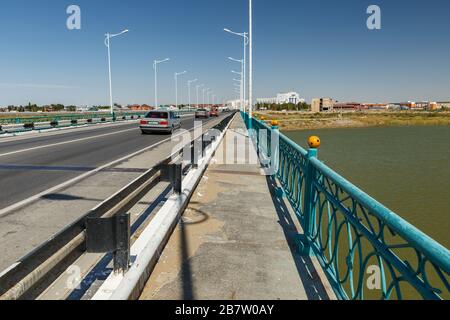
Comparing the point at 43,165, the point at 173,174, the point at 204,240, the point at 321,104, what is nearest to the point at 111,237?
the point at 204,240

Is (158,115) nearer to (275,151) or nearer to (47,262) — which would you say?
(275,151)

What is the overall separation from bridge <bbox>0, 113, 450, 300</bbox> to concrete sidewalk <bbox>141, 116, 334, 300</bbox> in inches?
0.6

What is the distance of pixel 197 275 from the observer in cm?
354

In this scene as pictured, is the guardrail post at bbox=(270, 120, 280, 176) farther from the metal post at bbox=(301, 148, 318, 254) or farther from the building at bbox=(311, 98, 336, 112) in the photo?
the building at bbox=(311, 98, 336, 112)

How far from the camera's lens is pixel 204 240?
445 cm

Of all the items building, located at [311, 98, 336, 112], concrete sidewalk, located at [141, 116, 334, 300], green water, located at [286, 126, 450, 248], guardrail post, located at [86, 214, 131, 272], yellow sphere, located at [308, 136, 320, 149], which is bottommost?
green water, located at [286, 126, 450, 248]

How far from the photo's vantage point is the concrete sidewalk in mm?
3248

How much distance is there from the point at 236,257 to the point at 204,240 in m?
0.63

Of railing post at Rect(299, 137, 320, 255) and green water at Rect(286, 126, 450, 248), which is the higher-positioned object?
railing post at Rect(299, 137, 320, 255)

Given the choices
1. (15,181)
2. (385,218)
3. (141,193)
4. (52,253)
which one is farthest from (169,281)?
(15,181)

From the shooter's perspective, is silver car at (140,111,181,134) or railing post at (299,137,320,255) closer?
railing post at (299,137,320,255)

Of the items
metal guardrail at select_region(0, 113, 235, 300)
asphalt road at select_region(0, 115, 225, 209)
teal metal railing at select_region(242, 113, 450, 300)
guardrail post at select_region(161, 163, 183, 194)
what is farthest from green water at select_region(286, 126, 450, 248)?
asphalt road at select_region(0, 115, 225, 209)

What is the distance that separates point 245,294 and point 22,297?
1.94 meters
